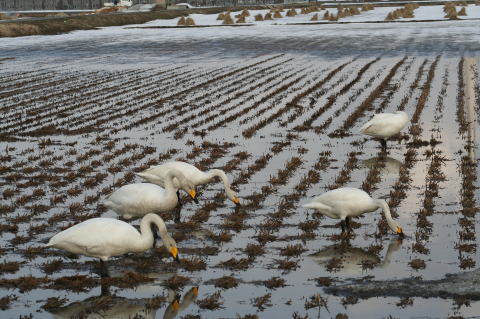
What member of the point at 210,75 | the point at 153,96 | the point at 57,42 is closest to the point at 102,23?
the point at 57,42

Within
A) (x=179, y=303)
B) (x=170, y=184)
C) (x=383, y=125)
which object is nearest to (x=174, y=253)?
(x=179, y=303)

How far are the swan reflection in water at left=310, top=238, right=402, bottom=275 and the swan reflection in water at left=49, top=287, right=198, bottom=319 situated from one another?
229cm

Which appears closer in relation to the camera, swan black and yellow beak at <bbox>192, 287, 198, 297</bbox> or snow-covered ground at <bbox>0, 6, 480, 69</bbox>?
swan black and yellow beak at <bbox>192, 287, 198, 297</bbox>

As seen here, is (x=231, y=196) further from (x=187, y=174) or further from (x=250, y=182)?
(x=250, y=182)

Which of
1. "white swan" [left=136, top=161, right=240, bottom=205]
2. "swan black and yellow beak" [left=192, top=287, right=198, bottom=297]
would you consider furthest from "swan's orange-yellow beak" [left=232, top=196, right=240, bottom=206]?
"swan black and yellow beak" [left=192, top=287, right=198, bottom=297]

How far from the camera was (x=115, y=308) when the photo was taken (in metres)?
9.72

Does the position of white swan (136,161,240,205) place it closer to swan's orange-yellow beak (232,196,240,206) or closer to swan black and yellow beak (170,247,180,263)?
swan's orange-yellow beak (232,196,240,206)

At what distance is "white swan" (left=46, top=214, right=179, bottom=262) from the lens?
1040cm

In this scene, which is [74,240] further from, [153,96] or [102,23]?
[102,23]

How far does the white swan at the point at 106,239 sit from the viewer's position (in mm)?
10398

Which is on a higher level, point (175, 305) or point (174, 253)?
point (174, 253)

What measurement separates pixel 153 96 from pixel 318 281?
838 inches

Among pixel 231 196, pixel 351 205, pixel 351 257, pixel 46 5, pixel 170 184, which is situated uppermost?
pixel 46 5

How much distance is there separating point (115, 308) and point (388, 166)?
953 centimetres
